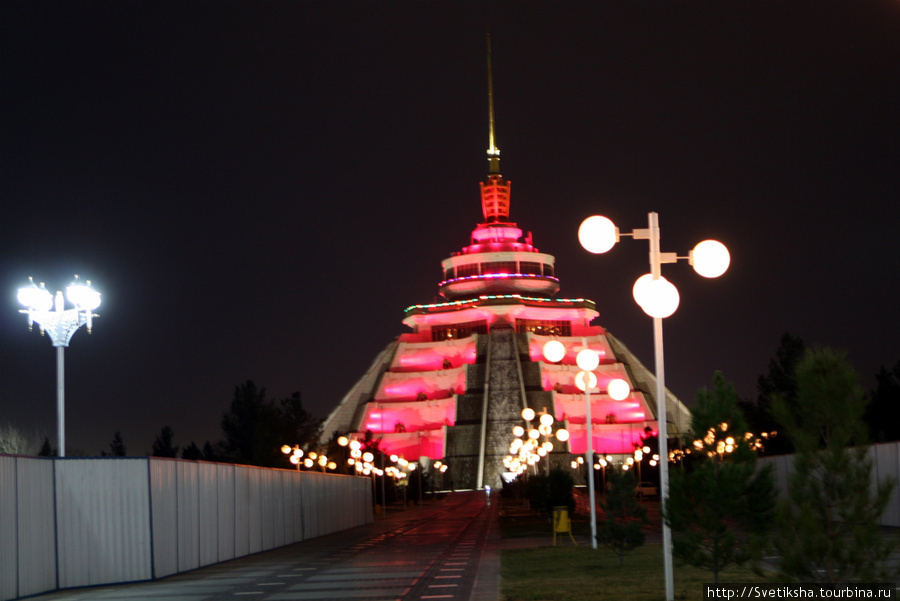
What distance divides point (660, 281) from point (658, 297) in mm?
203

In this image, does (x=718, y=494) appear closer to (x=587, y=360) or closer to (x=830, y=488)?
(x=830, y=488)

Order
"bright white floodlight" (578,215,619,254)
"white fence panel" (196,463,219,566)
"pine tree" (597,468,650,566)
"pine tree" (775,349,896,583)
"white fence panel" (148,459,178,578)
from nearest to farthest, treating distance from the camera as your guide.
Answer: "pine tree" (775,349,896,583), "bright white floodlight" (578,215,619,254), "pine tree" (597,468,650,566), "white fence panel" (148,459,178,578), "white fence panel" (196,463,219,566)

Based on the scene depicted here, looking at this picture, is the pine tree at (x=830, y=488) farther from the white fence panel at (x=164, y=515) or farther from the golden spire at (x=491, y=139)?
the golden spire at (x=491, y=139)

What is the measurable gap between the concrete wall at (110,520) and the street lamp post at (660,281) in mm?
9928

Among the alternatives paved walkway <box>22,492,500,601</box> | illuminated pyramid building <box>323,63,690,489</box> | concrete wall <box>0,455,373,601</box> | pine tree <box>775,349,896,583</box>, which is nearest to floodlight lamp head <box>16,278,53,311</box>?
concrete wall <box>0,455,373,601</box>

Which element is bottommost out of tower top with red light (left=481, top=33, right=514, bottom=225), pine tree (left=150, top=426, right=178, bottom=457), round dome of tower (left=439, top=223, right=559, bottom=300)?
pine tree (left=150, top=426, right=178, bottom=457)

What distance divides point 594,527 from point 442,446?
64.7 m

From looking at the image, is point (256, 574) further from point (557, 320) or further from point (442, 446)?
point (557, 320)

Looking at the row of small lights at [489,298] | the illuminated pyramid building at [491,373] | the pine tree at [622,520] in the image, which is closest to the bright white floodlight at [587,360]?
the pine tree at [622,520]

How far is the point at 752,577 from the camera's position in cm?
1432

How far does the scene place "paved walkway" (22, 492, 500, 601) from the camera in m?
15.3

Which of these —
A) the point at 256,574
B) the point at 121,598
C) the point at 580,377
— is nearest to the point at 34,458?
the point at 121,598

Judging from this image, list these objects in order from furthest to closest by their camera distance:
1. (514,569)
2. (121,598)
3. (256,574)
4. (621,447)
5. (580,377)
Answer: (621,447) → (580,377) → (256,574) → (514,569) → (121,598)

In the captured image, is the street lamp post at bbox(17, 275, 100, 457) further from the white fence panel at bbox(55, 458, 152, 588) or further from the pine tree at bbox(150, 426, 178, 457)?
the pine tree at bbox(150, 426, 178, 457)
